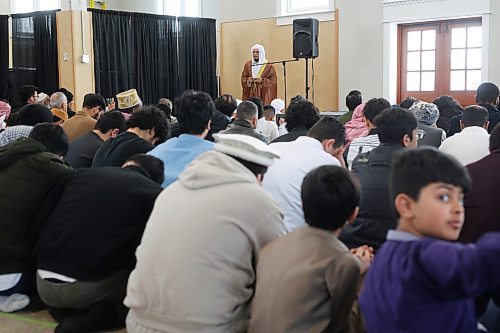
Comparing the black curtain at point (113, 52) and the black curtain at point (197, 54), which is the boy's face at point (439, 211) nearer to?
the black curtain at point (113, 52)

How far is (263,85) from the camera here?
9.92 metres

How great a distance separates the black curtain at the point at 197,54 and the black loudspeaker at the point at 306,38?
7.15 feet

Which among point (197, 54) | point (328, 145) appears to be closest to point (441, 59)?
point (197, 54)

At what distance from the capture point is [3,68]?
32.4 ft

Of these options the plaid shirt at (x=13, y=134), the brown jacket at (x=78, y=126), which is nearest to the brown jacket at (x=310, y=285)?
the plaid shirt at (x=13, y=134)

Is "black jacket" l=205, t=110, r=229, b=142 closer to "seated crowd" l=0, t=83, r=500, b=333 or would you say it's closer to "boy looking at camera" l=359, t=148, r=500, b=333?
"seated crowd" l=0, t=83, r=500, b=333

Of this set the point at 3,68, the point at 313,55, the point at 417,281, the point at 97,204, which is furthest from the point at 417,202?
the point at 3,68

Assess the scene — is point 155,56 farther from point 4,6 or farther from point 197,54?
point 4,6

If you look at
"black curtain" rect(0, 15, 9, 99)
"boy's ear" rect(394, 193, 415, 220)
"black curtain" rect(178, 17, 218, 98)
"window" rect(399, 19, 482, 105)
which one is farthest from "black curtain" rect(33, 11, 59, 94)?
"boy's ear" rect(394, 193, 415, 220)

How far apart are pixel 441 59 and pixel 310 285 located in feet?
25.1

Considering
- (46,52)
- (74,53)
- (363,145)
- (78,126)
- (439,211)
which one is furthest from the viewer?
(46,52)

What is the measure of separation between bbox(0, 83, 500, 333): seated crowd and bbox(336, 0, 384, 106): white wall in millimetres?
5777

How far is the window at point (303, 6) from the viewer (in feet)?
32.4

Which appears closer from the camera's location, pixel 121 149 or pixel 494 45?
pixel 121 149
